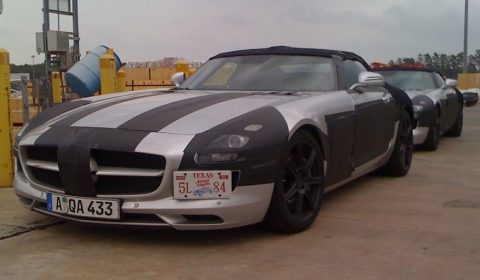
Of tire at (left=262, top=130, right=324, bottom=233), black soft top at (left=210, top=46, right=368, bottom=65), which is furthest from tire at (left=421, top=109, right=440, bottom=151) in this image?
tire at (left=262, top=130, right=324, bottom=233)

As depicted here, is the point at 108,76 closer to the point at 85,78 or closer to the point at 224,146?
the point at 85,78

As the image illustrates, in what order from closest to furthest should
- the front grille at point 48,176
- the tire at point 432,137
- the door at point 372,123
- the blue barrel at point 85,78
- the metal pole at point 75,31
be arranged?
the front grille at point 48,176, the door at point 372,123, the tire at point 432,137, the blue barrel at point 85,78, the metal pole at point 75,31

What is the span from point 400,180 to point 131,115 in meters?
3.31

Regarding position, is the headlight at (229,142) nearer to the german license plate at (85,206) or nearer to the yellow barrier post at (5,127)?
the german license plate at (85,206)

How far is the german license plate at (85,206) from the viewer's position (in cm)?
372

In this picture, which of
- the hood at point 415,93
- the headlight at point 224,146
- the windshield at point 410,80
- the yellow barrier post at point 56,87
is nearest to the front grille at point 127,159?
the headlight at point 224,146

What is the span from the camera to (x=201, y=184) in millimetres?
3633

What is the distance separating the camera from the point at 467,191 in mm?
5754

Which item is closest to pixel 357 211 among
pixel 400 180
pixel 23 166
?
pixel 400 180

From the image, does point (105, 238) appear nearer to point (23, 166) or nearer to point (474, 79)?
point (23, 166)

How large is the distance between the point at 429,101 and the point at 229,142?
5.83 metres

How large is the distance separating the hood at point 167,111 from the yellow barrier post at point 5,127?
1291 millimetres

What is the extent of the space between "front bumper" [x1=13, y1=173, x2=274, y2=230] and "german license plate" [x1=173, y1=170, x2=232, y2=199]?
0.13ft

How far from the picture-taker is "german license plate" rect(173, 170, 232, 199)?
3.61m
